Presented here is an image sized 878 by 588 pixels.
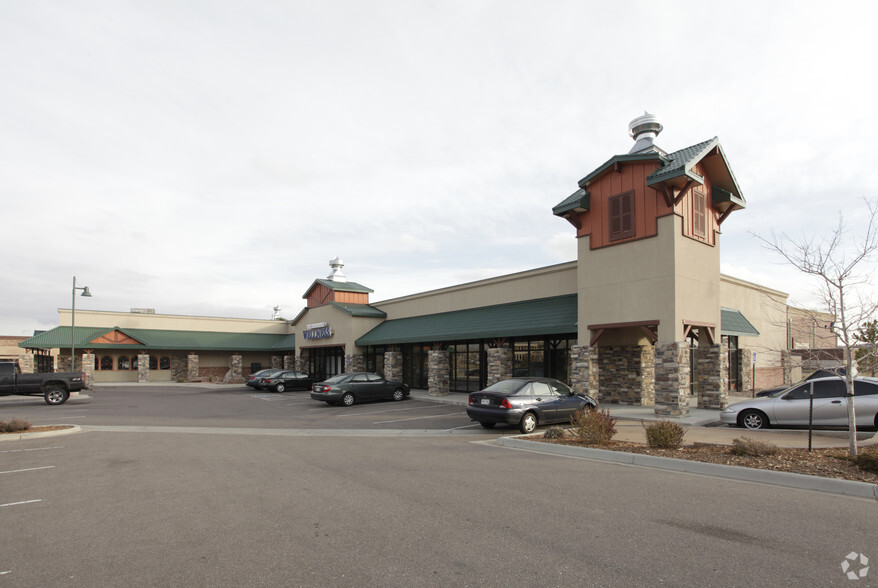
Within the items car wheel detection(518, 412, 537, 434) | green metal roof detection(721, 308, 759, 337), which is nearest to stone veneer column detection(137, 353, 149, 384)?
car wheel detection(518, 412, 537, 434)

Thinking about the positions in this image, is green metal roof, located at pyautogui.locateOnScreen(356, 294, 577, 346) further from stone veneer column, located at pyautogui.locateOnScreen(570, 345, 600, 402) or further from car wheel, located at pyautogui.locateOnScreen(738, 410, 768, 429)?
car wheel, located at pyautogui.locateOnScreen(738, 410, 768, 429)

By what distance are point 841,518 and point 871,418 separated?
802 centimetres

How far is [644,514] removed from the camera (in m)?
6.37

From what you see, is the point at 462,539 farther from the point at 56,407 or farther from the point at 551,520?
the point at 56,407

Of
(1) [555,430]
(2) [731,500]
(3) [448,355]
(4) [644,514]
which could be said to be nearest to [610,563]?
(4) [644,514]

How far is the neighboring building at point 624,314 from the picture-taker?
1738cm

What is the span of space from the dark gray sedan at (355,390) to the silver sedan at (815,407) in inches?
576

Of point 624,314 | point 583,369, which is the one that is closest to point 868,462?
point 624,314

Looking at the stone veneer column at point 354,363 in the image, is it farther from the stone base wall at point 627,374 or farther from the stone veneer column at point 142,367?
the stone veneer column at point 142,367

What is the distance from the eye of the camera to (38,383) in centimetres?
2311

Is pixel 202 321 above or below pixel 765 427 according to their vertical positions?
above

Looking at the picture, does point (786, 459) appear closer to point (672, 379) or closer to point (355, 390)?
A: point (672, 379)

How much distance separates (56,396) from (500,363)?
67.0 ft

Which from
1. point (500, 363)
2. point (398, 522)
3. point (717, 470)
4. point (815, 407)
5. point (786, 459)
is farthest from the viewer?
point (500, 363)
